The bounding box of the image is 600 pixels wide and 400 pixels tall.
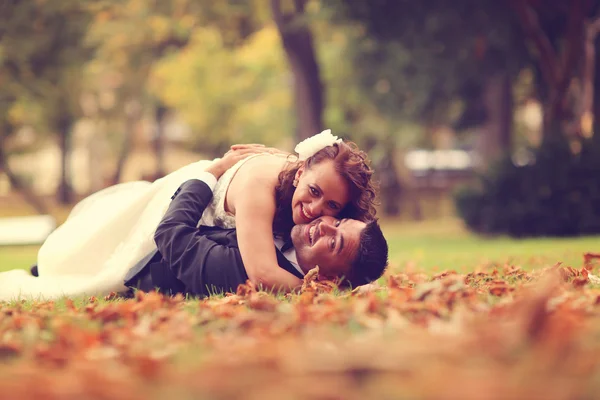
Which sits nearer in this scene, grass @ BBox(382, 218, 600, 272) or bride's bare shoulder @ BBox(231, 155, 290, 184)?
bride's bare shoulder @ BBox(231, 155, 290, 184)

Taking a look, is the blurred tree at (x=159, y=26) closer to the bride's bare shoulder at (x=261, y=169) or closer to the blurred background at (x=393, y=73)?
the blurred background at (x=393, y=73)

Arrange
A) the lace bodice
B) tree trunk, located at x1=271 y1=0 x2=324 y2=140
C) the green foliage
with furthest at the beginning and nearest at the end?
1. tree trunk, located at x1=271 y1=0 x2=324 y2=140
2. the green foliage
3. the lace bodice

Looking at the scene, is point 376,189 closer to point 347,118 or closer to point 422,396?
point 422,396

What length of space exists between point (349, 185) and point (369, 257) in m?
0.50

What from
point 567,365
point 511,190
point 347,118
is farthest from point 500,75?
point 567,365

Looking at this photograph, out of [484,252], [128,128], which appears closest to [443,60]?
[484,252]

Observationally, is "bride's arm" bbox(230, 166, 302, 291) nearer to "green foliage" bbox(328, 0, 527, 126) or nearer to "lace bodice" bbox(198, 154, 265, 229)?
"lace bodice" bbox(198, 154, 265, 229)

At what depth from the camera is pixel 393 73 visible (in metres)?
21.0

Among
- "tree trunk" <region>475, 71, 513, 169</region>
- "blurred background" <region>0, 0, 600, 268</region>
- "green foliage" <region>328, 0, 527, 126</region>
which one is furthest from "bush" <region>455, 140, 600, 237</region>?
"tree trunk" <region>475, 71, 513, 169</region>

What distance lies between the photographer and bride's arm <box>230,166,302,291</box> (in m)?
5.04

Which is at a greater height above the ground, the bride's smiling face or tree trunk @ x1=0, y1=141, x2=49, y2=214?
the bride's smiling face

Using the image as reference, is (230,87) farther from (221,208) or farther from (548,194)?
(221,208)

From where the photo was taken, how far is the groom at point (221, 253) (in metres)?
5.03

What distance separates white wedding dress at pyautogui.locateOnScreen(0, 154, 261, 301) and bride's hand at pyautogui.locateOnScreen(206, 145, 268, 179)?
135 mm
